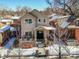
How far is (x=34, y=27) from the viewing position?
37.5 m

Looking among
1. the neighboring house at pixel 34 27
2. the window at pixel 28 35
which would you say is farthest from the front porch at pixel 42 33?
the window at pixel 28 35

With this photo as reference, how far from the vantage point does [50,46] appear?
3269 centimetres

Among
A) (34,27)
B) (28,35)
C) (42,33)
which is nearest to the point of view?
(42,33)

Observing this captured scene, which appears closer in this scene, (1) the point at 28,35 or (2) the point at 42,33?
(2) the point at 42,33

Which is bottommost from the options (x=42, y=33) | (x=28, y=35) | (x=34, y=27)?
(x=28, y=35)

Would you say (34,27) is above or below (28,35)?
above

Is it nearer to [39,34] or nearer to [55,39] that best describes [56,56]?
[55,39]

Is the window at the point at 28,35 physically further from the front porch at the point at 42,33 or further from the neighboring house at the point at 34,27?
the front porch at the point at 42,33

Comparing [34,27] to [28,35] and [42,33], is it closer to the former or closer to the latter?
[28,35]

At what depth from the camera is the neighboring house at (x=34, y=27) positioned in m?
36.1

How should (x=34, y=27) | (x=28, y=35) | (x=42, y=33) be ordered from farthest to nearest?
(x=34, y=27), (x=28, y=35), (x=42, y=33)

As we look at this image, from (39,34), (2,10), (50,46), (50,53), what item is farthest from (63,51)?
(2,10)

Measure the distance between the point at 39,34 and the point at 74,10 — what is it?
286 inches

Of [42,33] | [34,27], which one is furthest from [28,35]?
[42,33]
